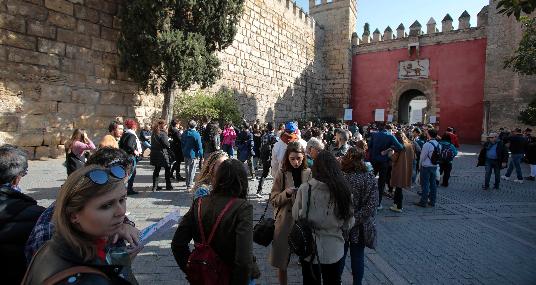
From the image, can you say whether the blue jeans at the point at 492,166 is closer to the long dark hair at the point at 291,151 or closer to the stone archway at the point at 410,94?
the long dark hair at the point at 291,151

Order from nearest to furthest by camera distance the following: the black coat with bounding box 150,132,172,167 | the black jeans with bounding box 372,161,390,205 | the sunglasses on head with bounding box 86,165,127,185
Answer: the sunglasses on head with bounding box 86,165,127,185
the black jeans with bounding box 372,161,390,205
the black coat with bounding box 150,132,172,167

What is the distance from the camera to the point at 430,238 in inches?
182

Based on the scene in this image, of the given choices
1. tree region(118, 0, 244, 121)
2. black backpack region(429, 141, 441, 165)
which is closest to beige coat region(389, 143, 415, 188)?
black backpack region(429, 141, 441, 165)

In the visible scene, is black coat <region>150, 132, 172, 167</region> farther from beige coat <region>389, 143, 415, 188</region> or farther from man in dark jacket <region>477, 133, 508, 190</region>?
man in dark jacket <region>477, 133, 508, 190</region>

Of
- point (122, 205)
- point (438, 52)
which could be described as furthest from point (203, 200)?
point (438, 52)

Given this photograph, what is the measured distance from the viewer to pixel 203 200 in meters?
1.93

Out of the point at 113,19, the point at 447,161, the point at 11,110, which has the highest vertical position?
the point at 113,19

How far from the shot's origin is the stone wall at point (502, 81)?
17377 mm

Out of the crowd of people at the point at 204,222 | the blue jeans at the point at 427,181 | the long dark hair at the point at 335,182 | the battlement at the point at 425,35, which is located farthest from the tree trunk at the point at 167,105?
the battlement at the point at 425,35

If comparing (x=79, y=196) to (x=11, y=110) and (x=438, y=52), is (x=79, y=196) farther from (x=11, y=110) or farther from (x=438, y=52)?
(x=438, y=52)

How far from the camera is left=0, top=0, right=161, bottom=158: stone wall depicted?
7.93m

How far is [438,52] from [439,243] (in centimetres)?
1912

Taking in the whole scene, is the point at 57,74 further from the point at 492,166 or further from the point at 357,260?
the point at 492,166

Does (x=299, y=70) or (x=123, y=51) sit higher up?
(x=299, y=70)
